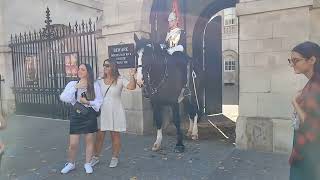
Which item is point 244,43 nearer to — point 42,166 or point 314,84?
point 314,84

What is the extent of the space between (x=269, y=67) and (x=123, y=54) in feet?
11.5

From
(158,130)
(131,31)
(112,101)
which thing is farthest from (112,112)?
(131,31)

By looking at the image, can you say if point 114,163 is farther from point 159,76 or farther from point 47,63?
point 47,63

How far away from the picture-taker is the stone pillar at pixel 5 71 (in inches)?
476

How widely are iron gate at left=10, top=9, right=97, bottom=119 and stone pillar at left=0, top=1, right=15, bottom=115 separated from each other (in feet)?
0.58

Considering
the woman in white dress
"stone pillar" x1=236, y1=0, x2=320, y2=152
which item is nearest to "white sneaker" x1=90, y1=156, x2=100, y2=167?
the woman in white dress

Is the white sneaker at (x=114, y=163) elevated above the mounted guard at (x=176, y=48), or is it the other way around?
the mounted guard at (x=176, y=48)

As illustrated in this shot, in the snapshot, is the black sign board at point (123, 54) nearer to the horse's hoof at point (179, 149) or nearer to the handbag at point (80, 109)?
the horse's hoof at point (179, 149)

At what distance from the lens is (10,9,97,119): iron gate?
32.9 feet

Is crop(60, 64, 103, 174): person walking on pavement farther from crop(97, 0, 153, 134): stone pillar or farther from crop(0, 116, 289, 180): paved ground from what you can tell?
crop(97, 0, 153, 134): stone pillar

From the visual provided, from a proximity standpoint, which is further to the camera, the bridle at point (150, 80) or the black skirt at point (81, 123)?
the bridle at point (150, 80)

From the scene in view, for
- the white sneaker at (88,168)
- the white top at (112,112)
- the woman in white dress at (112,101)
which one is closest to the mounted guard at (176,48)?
the woman in white dress at (112,101)

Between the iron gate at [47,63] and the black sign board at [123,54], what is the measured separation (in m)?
1.43

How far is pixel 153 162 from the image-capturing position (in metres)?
5.85
